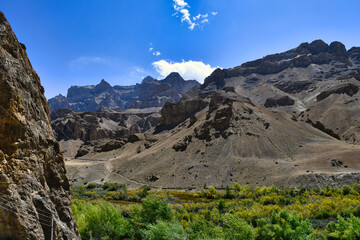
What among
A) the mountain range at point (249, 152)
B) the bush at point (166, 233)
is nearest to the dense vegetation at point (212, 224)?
the bush at point (166, 233)

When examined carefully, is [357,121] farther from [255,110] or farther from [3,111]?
[3,111]

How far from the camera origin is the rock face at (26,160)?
749cm

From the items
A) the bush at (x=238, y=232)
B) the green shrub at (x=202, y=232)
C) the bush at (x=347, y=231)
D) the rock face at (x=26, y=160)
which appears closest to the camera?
the rock face at (x=26, y=160)

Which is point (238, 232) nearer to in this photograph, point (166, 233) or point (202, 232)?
point (202, 232)

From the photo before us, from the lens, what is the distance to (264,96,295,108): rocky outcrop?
453 ft

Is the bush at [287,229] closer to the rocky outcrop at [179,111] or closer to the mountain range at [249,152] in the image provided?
the mountain range at [249,152]

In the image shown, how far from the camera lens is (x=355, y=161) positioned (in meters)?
56.2

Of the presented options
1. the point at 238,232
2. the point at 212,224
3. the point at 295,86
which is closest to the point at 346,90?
the point at 295,86

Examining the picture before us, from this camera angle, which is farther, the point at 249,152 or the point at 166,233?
the point at 249,152

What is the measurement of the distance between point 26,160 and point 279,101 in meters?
147

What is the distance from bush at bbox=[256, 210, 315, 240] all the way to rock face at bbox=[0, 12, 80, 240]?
14838 mm

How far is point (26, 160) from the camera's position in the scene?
8.64m

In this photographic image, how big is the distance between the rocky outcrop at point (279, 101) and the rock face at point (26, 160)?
471ft

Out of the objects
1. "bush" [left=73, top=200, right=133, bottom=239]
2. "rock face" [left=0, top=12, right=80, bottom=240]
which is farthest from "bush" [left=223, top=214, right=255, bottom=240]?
"rock face" [left=0, top=12, right=80, bottom=240]
